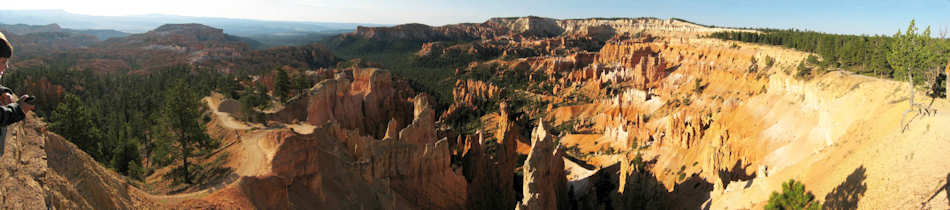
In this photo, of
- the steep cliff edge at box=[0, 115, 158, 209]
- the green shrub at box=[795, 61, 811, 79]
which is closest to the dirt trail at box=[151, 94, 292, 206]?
the steep cliff edge at box=[0, 115, 158, 209]

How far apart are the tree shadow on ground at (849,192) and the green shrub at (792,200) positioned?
1.87 feet

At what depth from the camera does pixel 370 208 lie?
58.2 ft

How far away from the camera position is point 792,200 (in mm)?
19516

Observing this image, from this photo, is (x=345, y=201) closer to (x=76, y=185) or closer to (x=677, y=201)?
(x=76, y=185)

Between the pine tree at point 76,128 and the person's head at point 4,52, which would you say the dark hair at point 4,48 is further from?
the pine tree at point 76,128

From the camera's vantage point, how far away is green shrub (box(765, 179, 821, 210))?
19.3m

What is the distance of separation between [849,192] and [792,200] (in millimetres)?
2132

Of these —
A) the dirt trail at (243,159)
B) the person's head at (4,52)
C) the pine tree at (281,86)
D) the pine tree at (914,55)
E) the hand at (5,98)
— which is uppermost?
the pine tree at (914,55)

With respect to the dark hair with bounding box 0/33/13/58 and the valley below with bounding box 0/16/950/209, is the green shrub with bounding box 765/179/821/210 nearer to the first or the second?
the valley below with bounding box 0/16/950/209

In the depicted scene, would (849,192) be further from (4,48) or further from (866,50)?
(866,50)

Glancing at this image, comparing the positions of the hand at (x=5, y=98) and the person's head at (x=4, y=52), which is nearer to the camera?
the person's head at (x=4, y=52)

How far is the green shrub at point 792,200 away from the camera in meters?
19.3

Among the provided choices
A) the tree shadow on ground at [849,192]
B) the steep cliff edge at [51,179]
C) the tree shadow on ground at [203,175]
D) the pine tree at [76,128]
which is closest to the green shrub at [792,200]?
the tree shadow on ground at [849,192]

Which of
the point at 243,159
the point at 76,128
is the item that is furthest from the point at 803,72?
the point at 76,128
